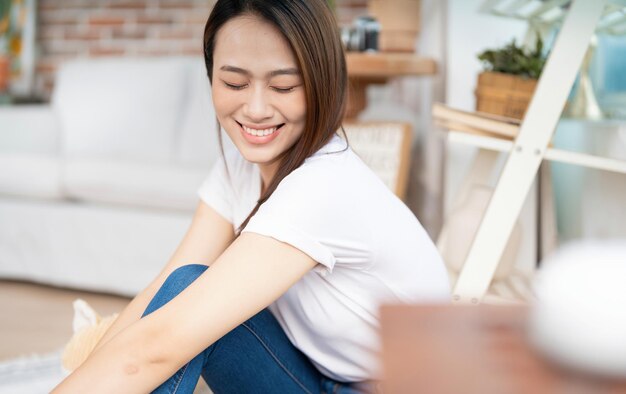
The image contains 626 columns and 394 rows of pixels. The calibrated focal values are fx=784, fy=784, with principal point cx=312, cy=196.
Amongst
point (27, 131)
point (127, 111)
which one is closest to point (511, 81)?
point (127, 111)

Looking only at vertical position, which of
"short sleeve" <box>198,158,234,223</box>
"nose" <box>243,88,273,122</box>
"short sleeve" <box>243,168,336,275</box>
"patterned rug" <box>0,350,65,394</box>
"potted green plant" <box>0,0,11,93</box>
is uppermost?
"potted green plant" <box>0,0,11,93</box>

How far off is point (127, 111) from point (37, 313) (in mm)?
1037

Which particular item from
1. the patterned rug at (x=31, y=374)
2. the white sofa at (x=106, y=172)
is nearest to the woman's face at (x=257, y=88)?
the patterned rug at (x=31, y=374)

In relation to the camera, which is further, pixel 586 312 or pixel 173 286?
pixel 173 286

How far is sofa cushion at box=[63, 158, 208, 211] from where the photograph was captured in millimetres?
2801

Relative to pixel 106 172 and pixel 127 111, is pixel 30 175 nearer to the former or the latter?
pixel 106 172

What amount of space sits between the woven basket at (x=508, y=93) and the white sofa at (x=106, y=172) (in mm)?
1166

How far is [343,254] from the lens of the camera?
106cm

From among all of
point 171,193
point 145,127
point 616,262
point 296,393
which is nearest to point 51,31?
→ point 145,127

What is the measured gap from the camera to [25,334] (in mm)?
2477

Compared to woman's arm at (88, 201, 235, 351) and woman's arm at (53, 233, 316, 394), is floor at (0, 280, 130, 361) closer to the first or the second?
woman's arm at (88, 201, 235, 351)

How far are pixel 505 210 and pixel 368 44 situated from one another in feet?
4.08

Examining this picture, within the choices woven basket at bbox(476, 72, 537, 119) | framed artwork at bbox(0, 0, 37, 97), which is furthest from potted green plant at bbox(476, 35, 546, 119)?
framed artwork at bbox(0, 0, 37, 97)

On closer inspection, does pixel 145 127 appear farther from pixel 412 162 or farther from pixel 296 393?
pixel 296 393
